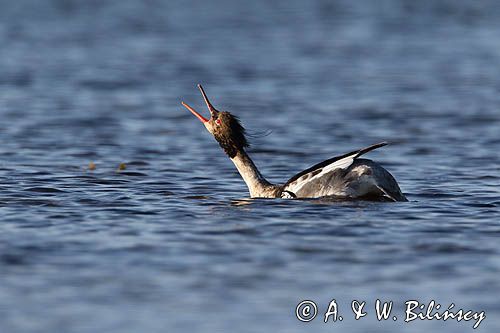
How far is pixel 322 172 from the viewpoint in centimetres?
1147

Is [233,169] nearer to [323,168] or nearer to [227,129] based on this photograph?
[227,129]

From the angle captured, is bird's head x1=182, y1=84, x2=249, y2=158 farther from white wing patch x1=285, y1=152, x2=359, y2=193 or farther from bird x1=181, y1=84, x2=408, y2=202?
white wing patch x1=285, y1=152, x2=359, y2=193

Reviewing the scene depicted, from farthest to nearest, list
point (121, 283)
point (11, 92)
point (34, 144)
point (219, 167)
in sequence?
point (11, 92), point (34, 144), point (219, 167), point (121, 283)

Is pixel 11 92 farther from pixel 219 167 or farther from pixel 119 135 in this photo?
pixel 219 167

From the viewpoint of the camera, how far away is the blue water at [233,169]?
8.15 m

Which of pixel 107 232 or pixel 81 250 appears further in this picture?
pixel 107 232

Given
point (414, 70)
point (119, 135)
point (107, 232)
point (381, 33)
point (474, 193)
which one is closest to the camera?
point (107, 232)

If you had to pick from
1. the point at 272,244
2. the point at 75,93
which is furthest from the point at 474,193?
the point at 75,93

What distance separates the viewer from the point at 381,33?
28734 mm

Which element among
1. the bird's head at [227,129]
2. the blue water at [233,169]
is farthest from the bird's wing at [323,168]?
the bird's head at [227,129]

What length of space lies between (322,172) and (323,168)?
1.8 inches

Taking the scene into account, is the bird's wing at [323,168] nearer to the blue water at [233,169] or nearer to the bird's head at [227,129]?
the blue water at [233,169]

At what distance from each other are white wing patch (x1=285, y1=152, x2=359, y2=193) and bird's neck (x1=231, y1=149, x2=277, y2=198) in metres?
0.35

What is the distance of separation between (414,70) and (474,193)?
11346mm
